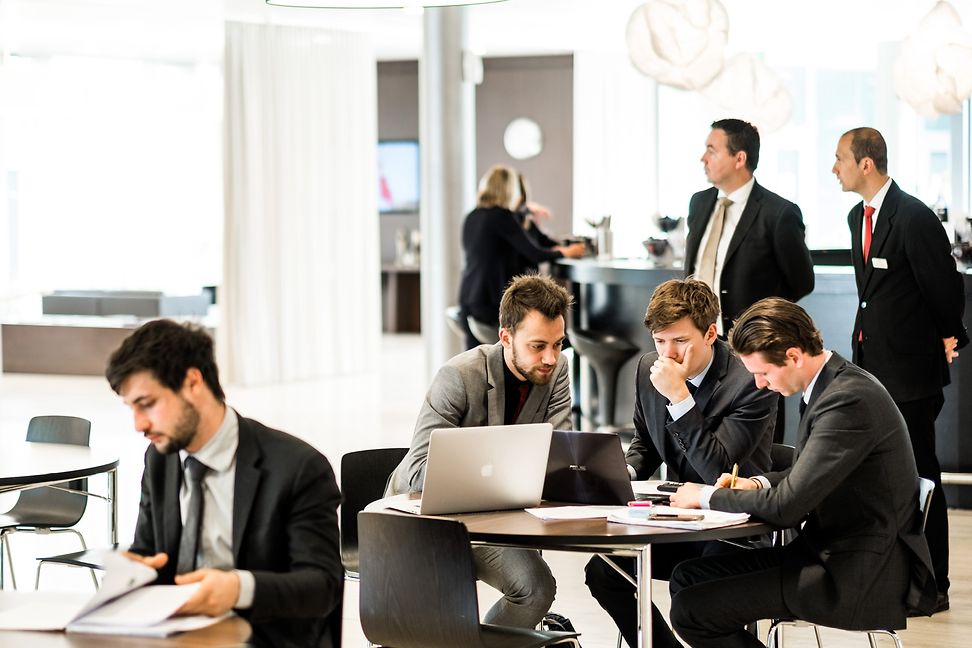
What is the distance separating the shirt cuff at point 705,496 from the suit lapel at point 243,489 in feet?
4.11

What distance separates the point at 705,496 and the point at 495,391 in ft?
2.41

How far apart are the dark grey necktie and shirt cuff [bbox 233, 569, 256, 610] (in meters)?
0.19

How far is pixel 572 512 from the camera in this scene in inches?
133

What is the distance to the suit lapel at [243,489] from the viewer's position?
101 inches

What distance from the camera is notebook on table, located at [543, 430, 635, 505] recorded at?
345 cm

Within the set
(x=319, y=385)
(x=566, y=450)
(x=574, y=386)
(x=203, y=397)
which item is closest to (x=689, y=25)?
(x=574, y=386)

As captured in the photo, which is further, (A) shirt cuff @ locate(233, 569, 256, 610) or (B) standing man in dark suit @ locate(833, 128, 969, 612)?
(B) standing man in dark suit @ locate(833, 128, 969, 612)

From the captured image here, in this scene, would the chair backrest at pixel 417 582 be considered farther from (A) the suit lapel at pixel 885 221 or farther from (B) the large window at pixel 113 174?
(B) the large window at pixel 113 174

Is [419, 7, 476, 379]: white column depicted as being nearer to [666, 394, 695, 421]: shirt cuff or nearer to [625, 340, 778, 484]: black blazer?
[625, 340, 778, 484]: black blazer

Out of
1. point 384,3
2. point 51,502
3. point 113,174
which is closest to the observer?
point 384,3

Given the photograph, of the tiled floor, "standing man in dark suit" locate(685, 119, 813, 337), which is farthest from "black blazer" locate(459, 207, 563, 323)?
"standing man in dark suit" locate(685, 119, 813, 337)

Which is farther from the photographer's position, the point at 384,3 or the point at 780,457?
the point at 780,457

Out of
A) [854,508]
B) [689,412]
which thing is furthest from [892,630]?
[689,412]

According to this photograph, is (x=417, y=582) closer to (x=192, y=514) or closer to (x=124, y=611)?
(x=192, y=514)
